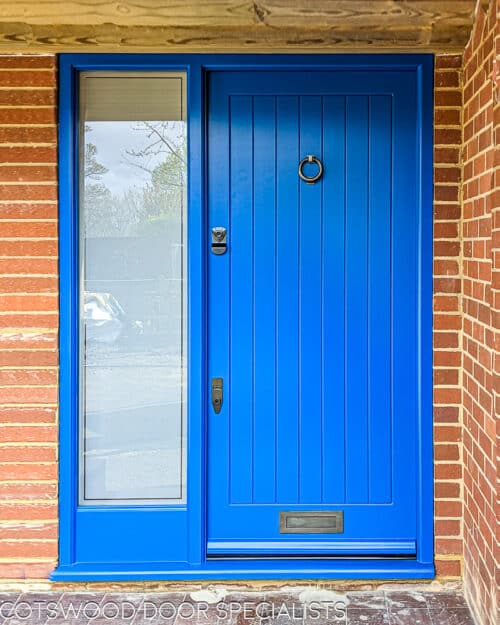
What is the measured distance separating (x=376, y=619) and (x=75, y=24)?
2.89 meters

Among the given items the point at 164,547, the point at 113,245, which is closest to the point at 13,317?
the point at 113,245

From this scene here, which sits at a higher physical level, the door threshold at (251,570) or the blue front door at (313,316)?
the blue front door at (313,316)

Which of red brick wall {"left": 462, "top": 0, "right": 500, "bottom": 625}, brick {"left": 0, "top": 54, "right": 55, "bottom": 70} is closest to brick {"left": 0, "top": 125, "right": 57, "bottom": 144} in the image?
brick {"left": 0, "top": 54, "right": 55, "bottom": 70}

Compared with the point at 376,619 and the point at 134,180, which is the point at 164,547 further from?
the point at 134,180

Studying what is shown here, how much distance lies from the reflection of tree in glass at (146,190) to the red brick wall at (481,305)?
135 cm

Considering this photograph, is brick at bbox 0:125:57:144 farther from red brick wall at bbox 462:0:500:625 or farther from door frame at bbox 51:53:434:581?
red brick wall at bbox 462:0:500:625

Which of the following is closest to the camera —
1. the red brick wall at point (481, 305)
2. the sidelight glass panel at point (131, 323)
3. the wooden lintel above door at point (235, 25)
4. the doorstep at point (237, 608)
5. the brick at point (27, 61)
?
the red brick wall at point (481, 305)

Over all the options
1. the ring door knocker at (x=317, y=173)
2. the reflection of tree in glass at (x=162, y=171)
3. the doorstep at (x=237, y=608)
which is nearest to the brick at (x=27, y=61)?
the reflection of tree in glass at (x=162, y=171)

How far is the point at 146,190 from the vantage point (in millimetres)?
3336

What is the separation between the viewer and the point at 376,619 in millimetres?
3014

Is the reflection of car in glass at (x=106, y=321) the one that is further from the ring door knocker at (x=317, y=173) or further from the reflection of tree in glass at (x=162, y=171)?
the ring door knocker at (x=317, y=173)

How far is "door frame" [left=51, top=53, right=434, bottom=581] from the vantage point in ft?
10.6

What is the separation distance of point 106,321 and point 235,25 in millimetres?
1480

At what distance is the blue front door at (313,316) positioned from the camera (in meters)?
3.29
